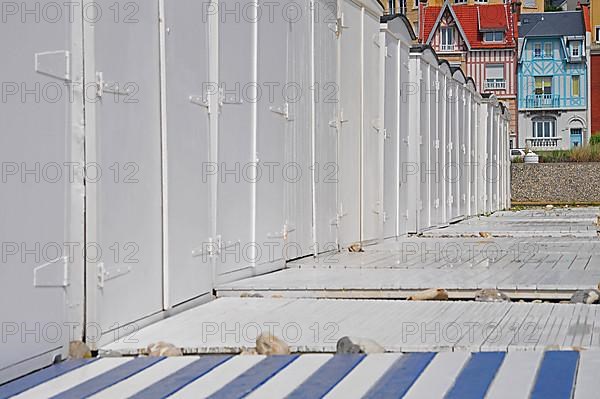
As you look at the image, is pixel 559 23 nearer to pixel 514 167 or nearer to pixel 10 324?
pixel 514 167

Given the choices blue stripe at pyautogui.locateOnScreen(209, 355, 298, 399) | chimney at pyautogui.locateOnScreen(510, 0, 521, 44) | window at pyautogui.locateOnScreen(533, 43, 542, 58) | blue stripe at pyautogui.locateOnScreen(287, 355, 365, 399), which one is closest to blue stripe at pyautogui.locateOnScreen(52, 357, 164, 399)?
blue stripe at pyautogui.locateOnScreen(209, 355, 298, 399)

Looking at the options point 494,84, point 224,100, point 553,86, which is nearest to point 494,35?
point 494,84

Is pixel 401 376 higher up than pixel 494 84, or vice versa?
pixel 494 84

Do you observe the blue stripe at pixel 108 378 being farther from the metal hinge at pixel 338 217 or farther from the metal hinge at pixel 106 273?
the metal hinge at pixel 338 217

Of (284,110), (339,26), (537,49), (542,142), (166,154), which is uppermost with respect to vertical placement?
(537,49)

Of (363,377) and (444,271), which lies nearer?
(363,377)

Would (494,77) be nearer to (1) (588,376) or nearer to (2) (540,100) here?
(2) (540,100)

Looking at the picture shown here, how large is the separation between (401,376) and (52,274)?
1468mm

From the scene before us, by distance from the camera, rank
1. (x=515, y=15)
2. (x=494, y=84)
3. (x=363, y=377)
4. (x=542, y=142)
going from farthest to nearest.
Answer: (x=542, y=142)
(x=515, y=15)
(x=494, y=84)
(x=363, y=377)

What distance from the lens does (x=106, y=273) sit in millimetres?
4664

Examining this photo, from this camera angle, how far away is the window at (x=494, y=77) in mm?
63500

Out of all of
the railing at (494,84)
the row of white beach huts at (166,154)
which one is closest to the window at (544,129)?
the railing at (494,84)

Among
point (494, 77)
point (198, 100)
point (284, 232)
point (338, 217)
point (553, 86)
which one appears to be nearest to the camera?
point (198, 100)

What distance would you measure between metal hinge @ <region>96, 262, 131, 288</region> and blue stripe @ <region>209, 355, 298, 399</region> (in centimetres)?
87
